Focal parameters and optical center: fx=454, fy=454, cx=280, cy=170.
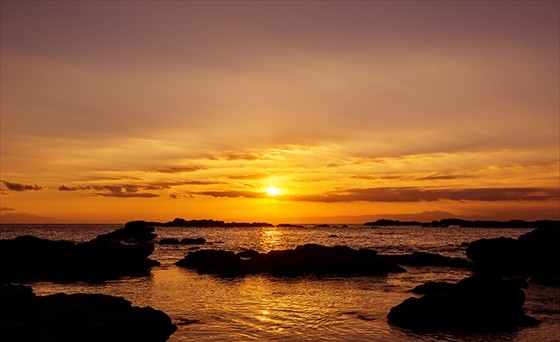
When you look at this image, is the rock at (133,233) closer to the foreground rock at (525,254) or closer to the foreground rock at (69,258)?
the foreground rock at (69,258)

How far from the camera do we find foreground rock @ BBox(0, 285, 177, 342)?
21.5 meters

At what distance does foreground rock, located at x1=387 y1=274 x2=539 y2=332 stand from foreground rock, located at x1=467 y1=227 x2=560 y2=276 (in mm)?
35152

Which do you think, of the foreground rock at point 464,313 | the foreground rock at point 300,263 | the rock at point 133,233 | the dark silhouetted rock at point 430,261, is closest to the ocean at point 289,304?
the foreground rock at point 464,313

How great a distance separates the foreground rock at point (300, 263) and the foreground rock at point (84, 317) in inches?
1178

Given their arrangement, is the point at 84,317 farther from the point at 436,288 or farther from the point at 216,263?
the point at 216,263

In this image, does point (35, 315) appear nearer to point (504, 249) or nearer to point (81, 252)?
point (81, 252)

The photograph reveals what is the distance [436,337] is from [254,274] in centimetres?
3235

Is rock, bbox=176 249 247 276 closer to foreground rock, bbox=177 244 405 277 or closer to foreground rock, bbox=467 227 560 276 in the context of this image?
foreground rock, bbox=177 244 405 277

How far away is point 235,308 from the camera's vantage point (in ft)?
105

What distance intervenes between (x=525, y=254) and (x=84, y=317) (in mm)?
60228

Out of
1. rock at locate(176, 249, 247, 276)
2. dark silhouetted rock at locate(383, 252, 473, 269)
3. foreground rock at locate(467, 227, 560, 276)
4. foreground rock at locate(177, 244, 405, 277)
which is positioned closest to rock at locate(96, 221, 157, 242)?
rock at locate(176, 249, 247, 276)

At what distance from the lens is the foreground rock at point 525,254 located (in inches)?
2434

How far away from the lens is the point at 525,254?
6338cm

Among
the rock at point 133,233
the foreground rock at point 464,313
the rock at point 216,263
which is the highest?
the foreground rock at point 464,313
